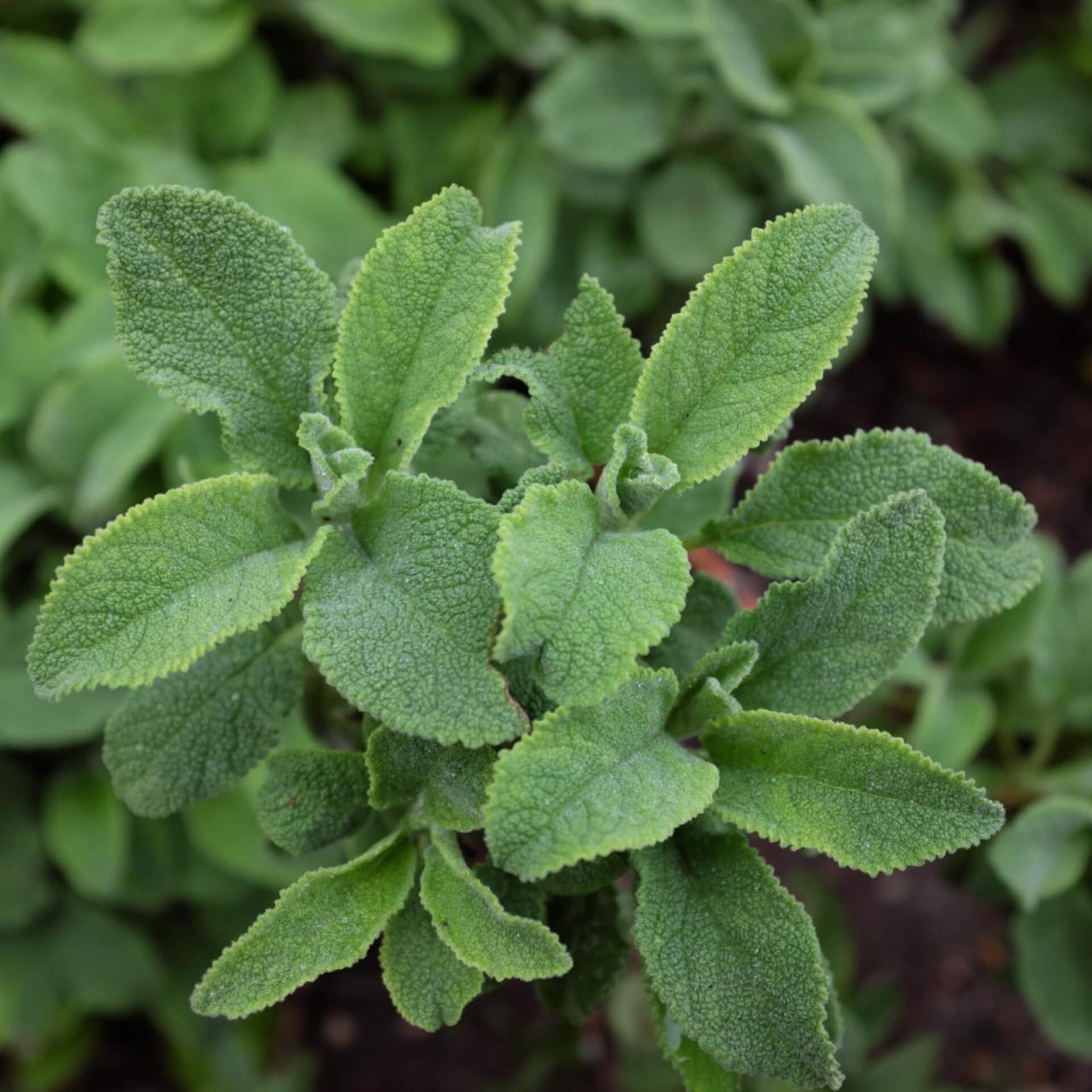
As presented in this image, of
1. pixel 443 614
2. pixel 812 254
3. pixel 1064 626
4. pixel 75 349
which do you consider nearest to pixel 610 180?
pixel 75 349

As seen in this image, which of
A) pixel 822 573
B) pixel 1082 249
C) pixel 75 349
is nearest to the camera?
pixel 822 573

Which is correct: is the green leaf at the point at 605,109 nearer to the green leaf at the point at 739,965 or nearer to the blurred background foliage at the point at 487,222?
the blurred background foliage at the point at 487,222

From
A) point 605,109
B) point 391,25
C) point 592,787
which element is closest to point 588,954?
point 592,787

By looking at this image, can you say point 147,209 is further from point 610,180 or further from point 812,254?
point 610,180

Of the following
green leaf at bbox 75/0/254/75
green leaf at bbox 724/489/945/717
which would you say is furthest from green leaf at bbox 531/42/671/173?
green leaf at bbox 724/489/945/717

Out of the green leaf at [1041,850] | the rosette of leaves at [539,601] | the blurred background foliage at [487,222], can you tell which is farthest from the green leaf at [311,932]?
the green leaf at [1041,850]

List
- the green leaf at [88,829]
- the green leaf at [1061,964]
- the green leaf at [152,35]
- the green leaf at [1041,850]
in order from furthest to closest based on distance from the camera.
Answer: the green leaf at [152,35] → the green leaf at [88,829] → the green leaf at [1061,964] → the green leaf at [1041,850]
